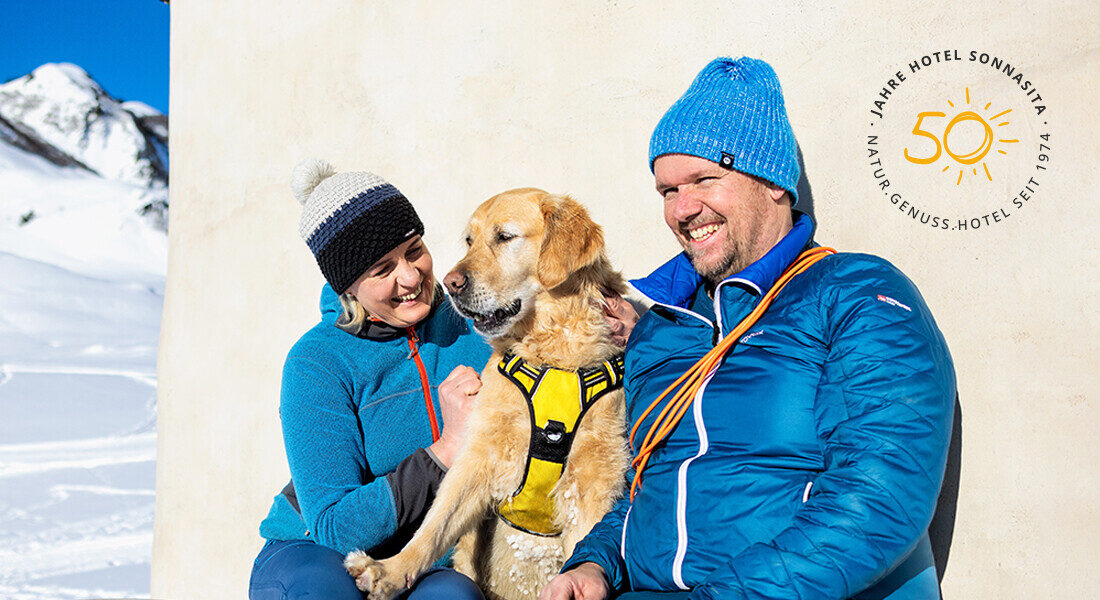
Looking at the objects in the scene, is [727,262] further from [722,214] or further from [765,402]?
[765,402]

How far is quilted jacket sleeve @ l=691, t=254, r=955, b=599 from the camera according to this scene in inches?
47.8

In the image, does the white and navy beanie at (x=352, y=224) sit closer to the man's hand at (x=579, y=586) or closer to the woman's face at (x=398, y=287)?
the woman's face at (x=398, y=287)

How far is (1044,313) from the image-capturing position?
5.59 feet

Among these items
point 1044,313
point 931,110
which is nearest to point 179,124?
point 931,110

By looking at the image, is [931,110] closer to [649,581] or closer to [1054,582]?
[1054,582]

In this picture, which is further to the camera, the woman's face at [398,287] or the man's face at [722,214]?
the woman's face at [398,287]

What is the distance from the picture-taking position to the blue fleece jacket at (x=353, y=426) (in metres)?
1.87

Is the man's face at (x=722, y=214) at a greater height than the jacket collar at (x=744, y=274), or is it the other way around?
the man's face at (x=722, y=214)

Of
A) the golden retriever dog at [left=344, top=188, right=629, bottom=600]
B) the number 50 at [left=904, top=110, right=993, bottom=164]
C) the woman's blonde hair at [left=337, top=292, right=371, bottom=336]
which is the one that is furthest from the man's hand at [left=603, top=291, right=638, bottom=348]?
the number 50 at [left=904, top=110, right=993, bottom=164]

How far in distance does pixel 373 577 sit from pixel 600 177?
4.77ft

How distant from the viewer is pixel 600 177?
8.51 feet

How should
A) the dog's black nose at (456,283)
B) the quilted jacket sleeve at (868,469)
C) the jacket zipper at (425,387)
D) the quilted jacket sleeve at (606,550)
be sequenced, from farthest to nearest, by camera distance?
1. the jacket zipper at (425,387)
2. the dog's black nose at (456,283)
3. the quilted jacket sleeve at (606,550)
4. the quilted jacket sleeve at (868,469)

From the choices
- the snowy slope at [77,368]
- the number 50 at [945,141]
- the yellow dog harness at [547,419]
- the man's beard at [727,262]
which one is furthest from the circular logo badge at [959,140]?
the snowy slope at [77,368]

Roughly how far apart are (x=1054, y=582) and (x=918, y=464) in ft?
2.60
